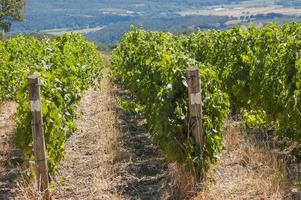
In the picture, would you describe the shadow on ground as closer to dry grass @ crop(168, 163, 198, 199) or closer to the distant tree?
dry grass @ crop(168, 163, 198, 199)

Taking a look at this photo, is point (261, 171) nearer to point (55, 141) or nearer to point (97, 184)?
point (97, 184)

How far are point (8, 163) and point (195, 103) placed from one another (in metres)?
3.82

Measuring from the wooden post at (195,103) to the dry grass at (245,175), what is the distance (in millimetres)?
581

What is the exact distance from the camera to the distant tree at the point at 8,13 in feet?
166

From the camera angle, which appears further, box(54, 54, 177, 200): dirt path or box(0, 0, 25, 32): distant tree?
box(0, 0, 25, 32): distant tree

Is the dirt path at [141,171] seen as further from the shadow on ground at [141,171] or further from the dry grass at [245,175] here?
the dry grass at [245,175]

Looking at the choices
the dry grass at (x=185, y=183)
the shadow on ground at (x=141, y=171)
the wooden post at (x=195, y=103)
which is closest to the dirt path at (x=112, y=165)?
the shadow on ground at (x=141, y=171)

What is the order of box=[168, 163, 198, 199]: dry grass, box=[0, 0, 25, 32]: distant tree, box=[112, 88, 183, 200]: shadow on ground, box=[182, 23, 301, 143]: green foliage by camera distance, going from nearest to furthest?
box=[168, 163, 198, 199]: dry grass < box=[112, 88, 183, 200]: shadow on ground < box=[182, 23, 301, 143]: green foliage < box=[0, 0, 25, 32]: distant tree

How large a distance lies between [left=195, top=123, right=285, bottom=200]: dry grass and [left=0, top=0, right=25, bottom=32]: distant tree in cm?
4540

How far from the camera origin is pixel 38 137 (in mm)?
6430

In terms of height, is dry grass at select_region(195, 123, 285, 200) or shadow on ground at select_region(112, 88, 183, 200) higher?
dry grass at select_region(195, 123, 285, 200)

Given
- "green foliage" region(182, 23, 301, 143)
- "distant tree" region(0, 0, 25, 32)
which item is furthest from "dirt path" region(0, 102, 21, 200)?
"distant tree" region(0, 0, 25, 32)

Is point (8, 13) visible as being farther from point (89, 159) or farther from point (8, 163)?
point (89, 159)

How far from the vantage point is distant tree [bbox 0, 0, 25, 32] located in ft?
166
